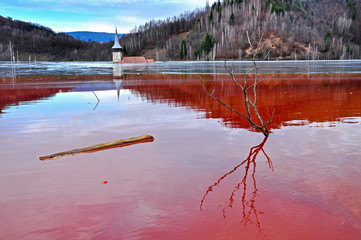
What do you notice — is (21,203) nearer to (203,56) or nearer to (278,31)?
(203,56)

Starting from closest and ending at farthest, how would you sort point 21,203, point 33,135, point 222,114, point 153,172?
point 21,203 < point 153,172 < point 33,135 < point 222,114

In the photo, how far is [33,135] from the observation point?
1090 cm

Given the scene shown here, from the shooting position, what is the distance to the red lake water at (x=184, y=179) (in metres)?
5.15

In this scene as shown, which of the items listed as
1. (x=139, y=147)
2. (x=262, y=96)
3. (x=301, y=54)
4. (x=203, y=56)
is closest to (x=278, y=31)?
(x=301, y=54)

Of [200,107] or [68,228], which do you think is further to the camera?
[200,107]

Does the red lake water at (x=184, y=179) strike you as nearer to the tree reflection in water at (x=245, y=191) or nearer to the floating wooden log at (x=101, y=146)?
the tree reflection in water at (x=245, y=191)

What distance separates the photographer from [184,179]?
7.05 meters

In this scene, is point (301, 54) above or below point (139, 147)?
above

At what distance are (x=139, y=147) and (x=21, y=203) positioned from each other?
3926 millimetres

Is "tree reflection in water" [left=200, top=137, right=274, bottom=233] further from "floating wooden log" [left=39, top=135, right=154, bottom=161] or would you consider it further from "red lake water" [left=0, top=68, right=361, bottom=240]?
"floating wooden log" [left=39, top=135, right=154, bottom=161]

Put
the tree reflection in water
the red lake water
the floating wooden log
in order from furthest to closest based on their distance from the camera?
the floating wooden log, the tree reflection in water, the red lake water

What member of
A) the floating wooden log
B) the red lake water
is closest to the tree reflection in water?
the red lake water

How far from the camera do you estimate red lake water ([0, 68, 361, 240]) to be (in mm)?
5148

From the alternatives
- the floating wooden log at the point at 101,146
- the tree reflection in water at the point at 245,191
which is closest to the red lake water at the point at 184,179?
the tree reflection in water at the point at 245,191
